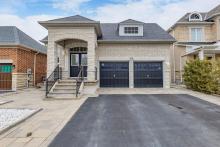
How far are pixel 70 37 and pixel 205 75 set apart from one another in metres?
9.89

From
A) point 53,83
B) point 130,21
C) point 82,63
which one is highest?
point 130,21

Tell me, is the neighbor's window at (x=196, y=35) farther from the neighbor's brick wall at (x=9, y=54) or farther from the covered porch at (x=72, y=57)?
the neighbor's brick wall at (x=9, y=54)

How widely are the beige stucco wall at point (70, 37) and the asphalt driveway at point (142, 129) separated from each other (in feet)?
22.3

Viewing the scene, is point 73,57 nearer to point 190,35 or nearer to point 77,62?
point 77,62

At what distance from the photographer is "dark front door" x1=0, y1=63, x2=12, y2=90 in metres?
17.4

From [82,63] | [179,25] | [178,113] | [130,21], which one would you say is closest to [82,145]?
[178,113]

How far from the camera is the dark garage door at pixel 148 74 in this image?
19156 mm

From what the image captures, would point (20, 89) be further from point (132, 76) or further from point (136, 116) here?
point (136, 116)

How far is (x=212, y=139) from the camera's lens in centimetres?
508

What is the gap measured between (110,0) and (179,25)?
851 cm

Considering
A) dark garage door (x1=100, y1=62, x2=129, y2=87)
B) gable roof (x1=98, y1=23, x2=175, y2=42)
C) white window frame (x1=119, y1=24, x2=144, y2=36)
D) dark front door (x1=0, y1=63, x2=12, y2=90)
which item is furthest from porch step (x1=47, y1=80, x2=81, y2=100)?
white window frame (x1=119, y1=24, x2=144, y2=36)

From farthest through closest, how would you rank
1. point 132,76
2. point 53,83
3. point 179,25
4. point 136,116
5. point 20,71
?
point 179,25 → point 132,76 → point 20,71 → point 53,83 → point 136,116

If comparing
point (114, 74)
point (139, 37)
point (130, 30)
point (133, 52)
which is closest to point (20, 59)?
point (114, 74)

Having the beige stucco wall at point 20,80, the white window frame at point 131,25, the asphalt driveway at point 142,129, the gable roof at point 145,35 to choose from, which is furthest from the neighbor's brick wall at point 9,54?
the asphalt driveway at point 142,129
